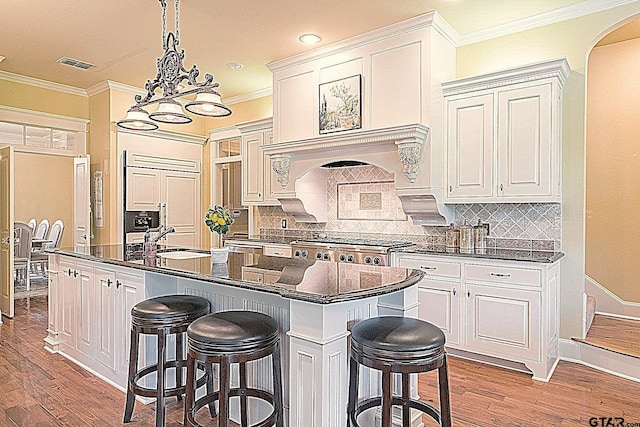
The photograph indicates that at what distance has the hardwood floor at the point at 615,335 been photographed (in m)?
3.44

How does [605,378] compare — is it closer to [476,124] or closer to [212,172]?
[476,124]

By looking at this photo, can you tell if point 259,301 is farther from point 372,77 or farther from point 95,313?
point 372,77

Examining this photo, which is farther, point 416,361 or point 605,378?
point 605,378

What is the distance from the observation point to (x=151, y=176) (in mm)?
6258

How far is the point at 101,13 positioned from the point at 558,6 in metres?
3.96

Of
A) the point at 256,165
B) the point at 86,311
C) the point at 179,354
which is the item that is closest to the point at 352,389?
the point at 179,354

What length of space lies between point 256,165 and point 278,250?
1.30 m

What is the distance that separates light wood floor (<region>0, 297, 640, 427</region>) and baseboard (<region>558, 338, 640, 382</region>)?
0.28 ft

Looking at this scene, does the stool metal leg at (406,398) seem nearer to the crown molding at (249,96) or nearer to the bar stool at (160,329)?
the bar stool at (160,329)

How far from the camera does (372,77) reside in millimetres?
4293

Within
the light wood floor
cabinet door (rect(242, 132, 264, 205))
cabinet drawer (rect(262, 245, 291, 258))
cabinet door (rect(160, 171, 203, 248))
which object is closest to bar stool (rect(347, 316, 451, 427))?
the light wood floor

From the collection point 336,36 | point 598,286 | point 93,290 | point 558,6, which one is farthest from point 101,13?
point 598,286

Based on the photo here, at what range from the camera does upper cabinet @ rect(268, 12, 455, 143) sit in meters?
3.95

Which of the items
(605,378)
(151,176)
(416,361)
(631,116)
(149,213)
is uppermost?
(631,116)
